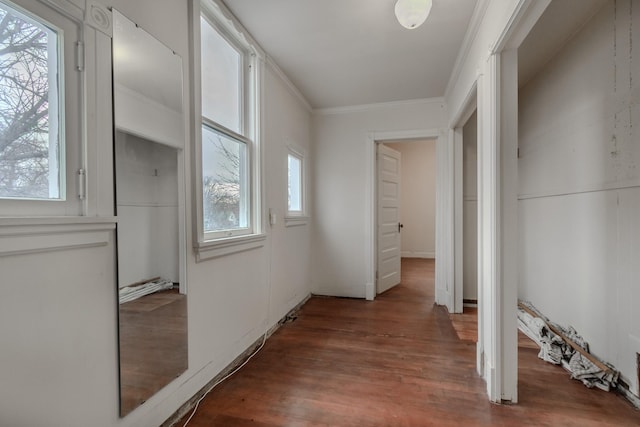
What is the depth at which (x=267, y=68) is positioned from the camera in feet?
9.08

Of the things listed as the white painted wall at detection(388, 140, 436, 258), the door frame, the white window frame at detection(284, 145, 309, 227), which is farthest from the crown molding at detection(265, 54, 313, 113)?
the white painted wall at detection(388, 140, 436, 258)

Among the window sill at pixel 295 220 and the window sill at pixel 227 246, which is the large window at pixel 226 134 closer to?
the window sill at pixel 227 246

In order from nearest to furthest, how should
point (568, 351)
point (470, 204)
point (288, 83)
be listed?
point (568, 351), point (288, 83), point (470, 204)

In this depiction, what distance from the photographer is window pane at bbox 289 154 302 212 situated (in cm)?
360

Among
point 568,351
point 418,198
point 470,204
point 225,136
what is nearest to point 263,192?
point 225,136

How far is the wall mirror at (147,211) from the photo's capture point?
1.34 m

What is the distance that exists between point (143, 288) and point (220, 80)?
1566mm

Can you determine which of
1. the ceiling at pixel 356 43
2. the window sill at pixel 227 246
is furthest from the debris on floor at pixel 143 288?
the ceiling at pixel 356 43

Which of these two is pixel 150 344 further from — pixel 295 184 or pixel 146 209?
pixel 295 184

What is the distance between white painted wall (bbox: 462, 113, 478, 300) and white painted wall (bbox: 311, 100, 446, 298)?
724mm

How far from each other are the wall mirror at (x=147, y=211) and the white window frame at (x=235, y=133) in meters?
0.14

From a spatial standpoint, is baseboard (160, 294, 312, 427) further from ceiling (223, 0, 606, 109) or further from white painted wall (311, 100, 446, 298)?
ceiling (223, 0, 606, 109)

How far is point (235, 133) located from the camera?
7.62 ft

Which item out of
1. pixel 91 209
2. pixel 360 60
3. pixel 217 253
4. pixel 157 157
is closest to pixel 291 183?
pixel 360 60
